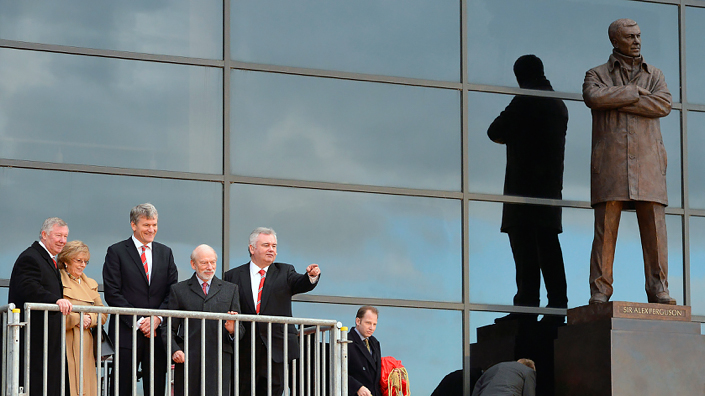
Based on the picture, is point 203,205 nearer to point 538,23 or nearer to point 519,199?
point 519,199

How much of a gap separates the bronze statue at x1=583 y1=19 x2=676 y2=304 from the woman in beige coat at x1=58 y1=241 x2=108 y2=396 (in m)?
4.54

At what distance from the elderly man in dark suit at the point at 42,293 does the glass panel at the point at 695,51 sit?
277 inches

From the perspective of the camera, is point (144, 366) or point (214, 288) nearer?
point (144, 366)

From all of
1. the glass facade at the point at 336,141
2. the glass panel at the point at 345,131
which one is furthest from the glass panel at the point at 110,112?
the glass panel at the point at 345,131

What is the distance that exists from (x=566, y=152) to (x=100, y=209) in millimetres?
4705

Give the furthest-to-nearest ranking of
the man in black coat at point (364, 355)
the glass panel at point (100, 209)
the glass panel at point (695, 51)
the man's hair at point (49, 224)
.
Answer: the glass panel at point (695, 51)
the glass panel at point (100, 209)
the man in black coat at point (364, 355)
the man's hair at point (49, 224)

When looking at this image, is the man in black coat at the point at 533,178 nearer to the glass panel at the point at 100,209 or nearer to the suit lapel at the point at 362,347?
the suit lapel at the point at 362,347

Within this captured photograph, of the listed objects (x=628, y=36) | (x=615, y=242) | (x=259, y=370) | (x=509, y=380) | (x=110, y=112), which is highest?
(x=628, y=36)

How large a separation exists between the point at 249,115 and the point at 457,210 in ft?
7.43

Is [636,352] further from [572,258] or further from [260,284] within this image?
[260,284]

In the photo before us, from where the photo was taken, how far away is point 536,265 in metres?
11.6

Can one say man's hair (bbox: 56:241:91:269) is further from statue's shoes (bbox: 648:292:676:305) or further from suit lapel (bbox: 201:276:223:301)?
statue's shoes (bbox: 648:292:676:305)

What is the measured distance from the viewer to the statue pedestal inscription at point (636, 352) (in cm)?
1012

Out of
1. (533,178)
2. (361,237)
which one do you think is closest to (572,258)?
(533,178)
